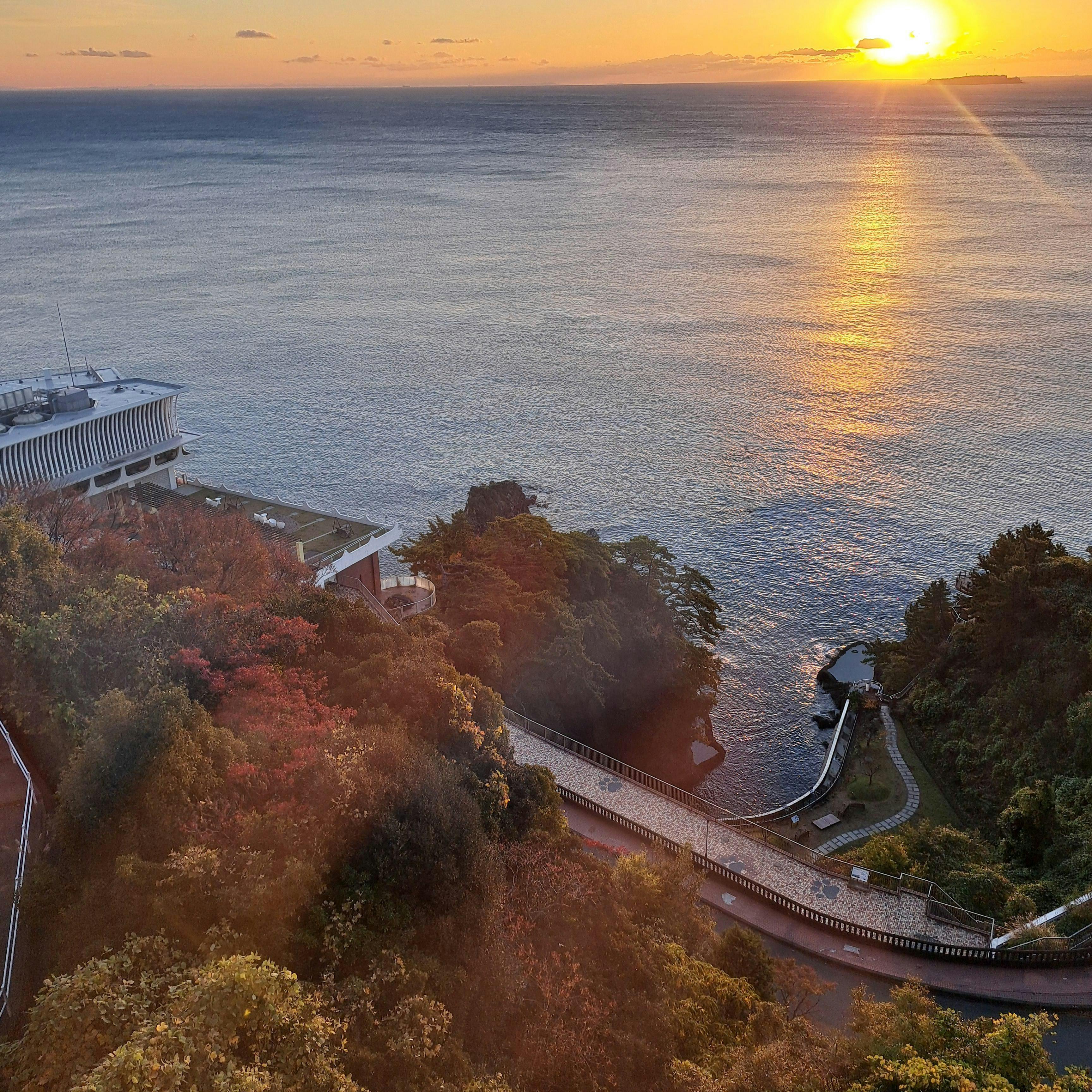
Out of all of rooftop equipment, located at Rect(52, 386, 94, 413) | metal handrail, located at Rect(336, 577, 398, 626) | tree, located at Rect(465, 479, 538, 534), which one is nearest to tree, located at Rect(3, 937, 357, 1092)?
metal handrail, located at Rect(336, 577, 398, 626)

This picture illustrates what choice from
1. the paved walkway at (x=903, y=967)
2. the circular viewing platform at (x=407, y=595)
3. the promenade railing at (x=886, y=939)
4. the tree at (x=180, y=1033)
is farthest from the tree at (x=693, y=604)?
the tree at (x=180, y=1033)

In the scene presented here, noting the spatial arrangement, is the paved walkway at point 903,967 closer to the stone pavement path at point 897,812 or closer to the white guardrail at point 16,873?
the stone pavement path at point 897,812

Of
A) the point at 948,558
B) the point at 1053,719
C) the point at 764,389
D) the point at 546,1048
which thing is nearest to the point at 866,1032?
the point at 546,1048

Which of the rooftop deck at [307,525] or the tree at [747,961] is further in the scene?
the rooftop deck at [307,525]

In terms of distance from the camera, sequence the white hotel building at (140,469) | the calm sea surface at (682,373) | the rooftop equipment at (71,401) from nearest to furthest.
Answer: the white hotel building at (140,469) < the rooftop equipment at (71,401) < the calm sea surface at (682,373)

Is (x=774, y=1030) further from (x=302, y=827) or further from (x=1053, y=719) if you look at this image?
(x=1053, y=719)

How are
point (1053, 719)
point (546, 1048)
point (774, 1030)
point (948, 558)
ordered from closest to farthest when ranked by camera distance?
point (546, 1048), point (774, 1030), point (1053, 719), point (948, 558)

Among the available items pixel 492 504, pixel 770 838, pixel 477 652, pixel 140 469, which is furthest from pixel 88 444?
pixel 770 838
